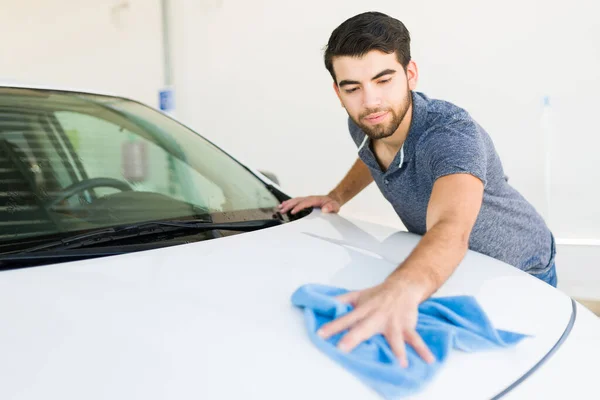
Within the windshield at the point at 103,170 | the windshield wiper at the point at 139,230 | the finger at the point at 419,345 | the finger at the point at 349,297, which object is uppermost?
the windshield at the point at 103,170

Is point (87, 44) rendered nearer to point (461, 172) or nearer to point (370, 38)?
point (370, 38)

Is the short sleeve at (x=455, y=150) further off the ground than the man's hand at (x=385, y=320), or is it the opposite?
the short sleeve at (x=455, y=150)

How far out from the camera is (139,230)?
1.14 metres

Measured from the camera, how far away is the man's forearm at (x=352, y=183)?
178cm

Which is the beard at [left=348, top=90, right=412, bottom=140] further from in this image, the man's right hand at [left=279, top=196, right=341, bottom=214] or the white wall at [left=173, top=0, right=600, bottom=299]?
the white wall at [left=173, top=0, right=600, bottom=299]

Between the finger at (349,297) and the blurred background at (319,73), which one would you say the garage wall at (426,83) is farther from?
→ the finger at (349,297)

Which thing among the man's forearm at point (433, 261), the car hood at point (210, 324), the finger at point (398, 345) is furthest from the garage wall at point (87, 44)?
the finger at point (398, 345)

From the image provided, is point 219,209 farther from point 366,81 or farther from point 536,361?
point 536,361

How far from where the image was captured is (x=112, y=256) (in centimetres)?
102

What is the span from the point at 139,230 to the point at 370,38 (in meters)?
0.73

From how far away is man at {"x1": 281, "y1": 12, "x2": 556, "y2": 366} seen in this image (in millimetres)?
894

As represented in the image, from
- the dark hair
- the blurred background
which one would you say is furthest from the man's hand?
the blurred background

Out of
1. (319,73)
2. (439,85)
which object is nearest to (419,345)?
(439,85)

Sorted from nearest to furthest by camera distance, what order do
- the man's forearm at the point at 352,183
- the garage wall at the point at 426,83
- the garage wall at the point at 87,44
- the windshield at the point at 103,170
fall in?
the windshield at the point at 103,170 < the man's forearm at the point at 352,183 < the garage wall at the point at 426,83 < the garage wall at the point at 87,44
